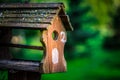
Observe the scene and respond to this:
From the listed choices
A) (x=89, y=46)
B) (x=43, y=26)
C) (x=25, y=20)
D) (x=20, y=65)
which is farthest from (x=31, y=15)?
(x=89, y=46)

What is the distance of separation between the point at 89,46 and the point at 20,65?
10.7 m

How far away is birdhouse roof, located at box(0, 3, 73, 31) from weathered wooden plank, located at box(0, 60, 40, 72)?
33 cm

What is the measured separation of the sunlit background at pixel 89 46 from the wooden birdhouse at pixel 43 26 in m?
6.26

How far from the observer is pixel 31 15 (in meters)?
5.70

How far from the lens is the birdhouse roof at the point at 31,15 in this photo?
558 cm

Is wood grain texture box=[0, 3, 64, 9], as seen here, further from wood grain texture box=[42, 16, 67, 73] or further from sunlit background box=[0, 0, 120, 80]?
sunlit background box=[0, 0, 120, 80]

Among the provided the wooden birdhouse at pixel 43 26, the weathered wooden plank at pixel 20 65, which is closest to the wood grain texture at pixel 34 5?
the wooden birdhouse at pixel 43 26

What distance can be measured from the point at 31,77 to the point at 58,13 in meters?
0.62

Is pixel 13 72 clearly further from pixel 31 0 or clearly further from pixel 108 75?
pixel 108 75

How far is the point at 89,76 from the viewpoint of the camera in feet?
45.7

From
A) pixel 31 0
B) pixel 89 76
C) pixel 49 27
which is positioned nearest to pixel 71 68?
pixel 89 76

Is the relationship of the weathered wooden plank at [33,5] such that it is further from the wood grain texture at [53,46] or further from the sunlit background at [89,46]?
the sunlit background at [89,46]

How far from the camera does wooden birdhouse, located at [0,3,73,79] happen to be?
5.56m

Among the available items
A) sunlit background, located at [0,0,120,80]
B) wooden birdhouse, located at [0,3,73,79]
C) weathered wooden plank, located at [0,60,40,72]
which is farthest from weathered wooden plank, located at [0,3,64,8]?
sunlit background, located at [0,0,120,80]
